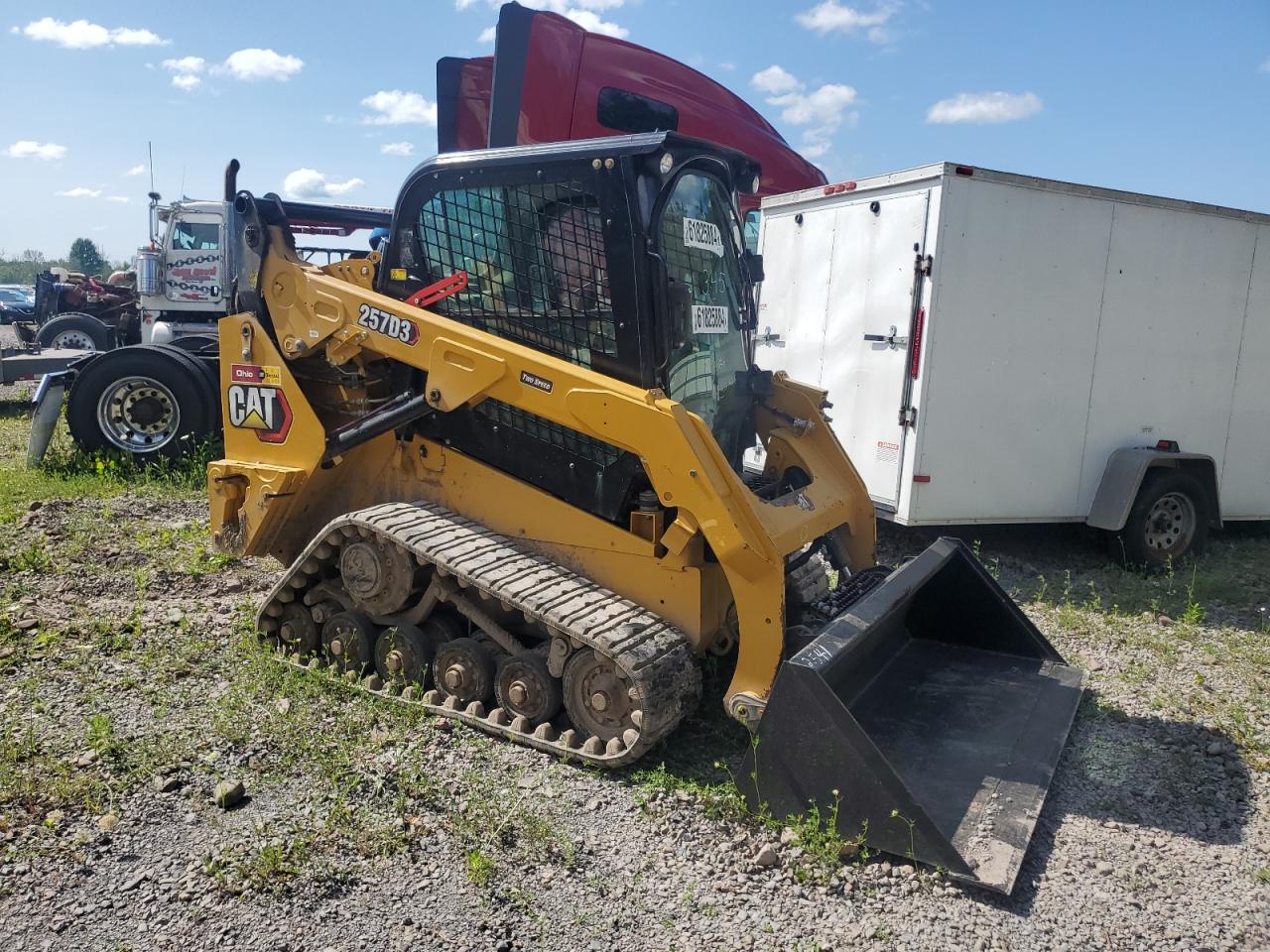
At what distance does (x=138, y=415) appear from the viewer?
9.10m

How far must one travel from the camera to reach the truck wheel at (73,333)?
16.3 m

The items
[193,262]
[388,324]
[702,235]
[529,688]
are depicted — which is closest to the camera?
[529,688]

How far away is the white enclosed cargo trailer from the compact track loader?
6.08 feet

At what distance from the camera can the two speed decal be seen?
4.30 m

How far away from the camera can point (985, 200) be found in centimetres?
643

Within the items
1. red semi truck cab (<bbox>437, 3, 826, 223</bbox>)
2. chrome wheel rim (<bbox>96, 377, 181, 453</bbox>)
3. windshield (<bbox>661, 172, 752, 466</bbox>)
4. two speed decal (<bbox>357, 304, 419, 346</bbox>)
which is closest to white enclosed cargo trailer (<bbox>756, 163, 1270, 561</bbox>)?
red semi truck cab (<bbox>437, 3, 826, 223</bbox>)

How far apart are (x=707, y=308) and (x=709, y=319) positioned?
0.17 feet

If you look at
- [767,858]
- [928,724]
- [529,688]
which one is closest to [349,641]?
[529,688]

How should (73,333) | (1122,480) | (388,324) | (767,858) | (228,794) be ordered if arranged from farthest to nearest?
1. (73,333)
2. (1122,480)
3. (388,324)
4. (228,794)
5. (767,858)

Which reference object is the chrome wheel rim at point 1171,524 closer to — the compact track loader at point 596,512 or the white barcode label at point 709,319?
the compact track loader at point 596,512

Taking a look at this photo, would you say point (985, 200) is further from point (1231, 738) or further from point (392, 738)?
point (392, 738)

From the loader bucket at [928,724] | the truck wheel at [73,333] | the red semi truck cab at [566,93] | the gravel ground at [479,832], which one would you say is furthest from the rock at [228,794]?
the truck wheel at [73,333]

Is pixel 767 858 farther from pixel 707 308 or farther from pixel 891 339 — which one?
pixel 891 339

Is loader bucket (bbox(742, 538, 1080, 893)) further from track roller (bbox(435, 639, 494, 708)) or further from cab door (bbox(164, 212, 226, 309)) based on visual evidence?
cab door (bbox(164, 212, 226, 309))
